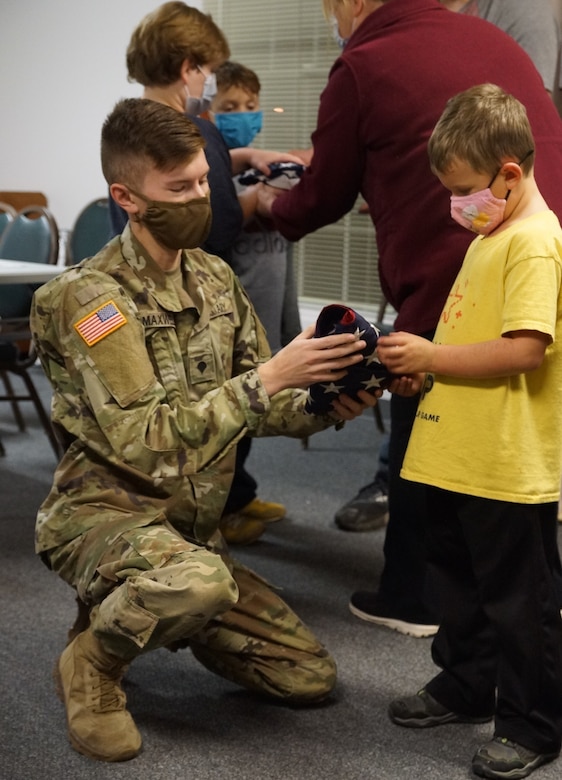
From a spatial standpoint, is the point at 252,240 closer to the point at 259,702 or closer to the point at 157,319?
the point at 157,319

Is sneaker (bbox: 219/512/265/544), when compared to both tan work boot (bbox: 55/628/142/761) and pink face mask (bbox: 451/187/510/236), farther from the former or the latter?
pink face mask (bbox: 451/187/510/236)

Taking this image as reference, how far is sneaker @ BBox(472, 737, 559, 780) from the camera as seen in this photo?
1790 mm

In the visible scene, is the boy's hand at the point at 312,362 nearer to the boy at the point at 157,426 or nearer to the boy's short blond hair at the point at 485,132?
the boy at the point at 157,426

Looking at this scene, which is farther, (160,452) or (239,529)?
(239,529)

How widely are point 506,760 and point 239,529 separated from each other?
1.47 metres

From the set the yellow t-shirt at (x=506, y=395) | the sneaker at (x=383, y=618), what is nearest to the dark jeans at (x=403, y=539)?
the sneaker at (x=383, y=618)

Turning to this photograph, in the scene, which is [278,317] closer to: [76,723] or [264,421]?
[264,421]

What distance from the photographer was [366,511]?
3.31 m

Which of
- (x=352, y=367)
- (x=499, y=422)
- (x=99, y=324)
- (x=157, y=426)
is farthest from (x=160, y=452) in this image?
(x=499, y=422)

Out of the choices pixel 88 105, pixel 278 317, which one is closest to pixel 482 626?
pixel 278 317

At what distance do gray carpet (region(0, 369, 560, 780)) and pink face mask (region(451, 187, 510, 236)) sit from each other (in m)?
1.01

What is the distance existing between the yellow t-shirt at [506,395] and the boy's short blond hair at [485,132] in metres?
0.12

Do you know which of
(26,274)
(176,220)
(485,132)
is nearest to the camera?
(485,132)

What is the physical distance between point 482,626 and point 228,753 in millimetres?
552
